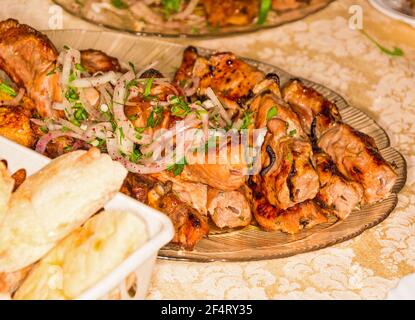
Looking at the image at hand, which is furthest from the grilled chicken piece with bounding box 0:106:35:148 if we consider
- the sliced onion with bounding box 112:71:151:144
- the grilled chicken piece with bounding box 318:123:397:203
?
the grilled chicken piece with bounding box 318:123:397:203

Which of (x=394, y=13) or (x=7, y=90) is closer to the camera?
(x=7, y=90)

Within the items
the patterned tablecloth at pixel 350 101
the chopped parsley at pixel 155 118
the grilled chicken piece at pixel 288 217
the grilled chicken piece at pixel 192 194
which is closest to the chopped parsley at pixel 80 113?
the chopped parsley at pixel 155 118

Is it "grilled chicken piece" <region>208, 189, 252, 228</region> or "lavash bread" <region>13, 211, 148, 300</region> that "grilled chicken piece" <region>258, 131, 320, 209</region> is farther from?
"lavash bread" <region>13, 211, 148, 300</region>

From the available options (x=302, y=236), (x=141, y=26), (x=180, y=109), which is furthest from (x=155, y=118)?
(x=141, y=26)

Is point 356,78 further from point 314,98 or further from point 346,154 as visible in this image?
point 346,154

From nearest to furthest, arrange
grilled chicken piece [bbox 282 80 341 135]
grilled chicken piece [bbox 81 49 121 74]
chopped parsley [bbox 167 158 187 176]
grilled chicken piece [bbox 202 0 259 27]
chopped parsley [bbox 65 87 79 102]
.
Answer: chopped parsley [bbox 167 158 187 176]
chopped parsley [bbox 65 87 79 102]
grilled chicken piece [bbox 282 80 341 135]
grilled chicken piece [bbox 81 49 121 74]
grilled chicken piece [bbox 202 0 259 27]

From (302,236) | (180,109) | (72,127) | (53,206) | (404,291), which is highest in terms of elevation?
(53,206)

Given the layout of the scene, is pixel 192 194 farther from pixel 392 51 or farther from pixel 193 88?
pixel 392 51
